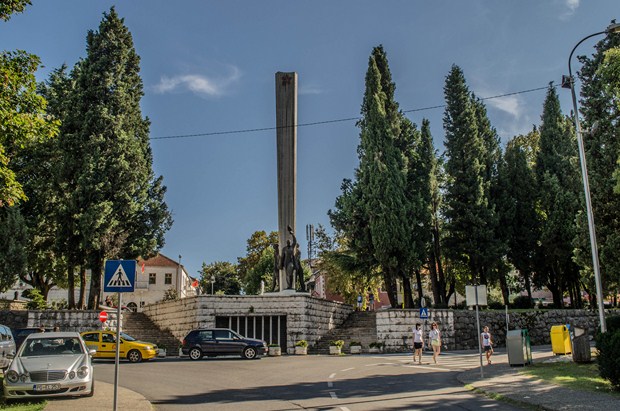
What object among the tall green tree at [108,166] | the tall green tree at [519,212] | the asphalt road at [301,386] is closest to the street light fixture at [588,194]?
the asphalt road at [301,386]

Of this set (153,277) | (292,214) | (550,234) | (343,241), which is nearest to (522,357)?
(292,214)

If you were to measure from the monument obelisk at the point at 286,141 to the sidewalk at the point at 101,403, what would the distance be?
2154 cm

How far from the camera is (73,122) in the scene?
32250 millimetres

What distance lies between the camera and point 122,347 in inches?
881

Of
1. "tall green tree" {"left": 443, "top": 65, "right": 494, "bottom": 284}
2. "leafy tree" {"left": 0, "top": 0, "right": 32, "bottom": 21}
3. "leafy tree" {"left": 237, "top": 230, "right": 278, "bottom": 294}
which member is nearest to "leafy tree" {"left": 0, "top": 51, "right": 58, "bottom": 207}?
"leafy tree" {"left": 0, "top": 0, "right": 32, "bottom": 21}

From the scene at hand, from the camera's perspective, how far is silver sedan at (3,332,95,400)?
35.6ft

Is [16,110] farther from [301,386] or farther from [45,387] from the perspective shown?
[301,386]

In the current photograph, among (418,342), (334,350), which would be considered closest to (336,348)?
(334,350)

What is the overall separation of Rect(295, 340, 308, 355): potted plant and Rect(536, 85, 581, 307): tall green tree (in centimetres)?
1840

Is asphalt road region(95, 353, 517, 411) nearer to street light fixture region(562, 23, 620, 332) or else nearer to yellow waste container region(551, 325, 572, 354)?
yellow waste container region(551, 325, 572, 354)

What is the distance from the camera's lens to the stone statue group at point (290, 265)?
31234 mm

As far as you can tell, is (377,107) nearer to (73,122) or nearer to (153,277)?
(73,122)

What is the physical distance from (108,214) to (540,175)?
30464 millimetres

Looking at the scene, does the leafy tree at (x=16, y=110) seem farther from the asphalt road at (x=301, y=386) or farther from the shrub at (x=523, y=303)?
the shrub at (x=523, y=303)
